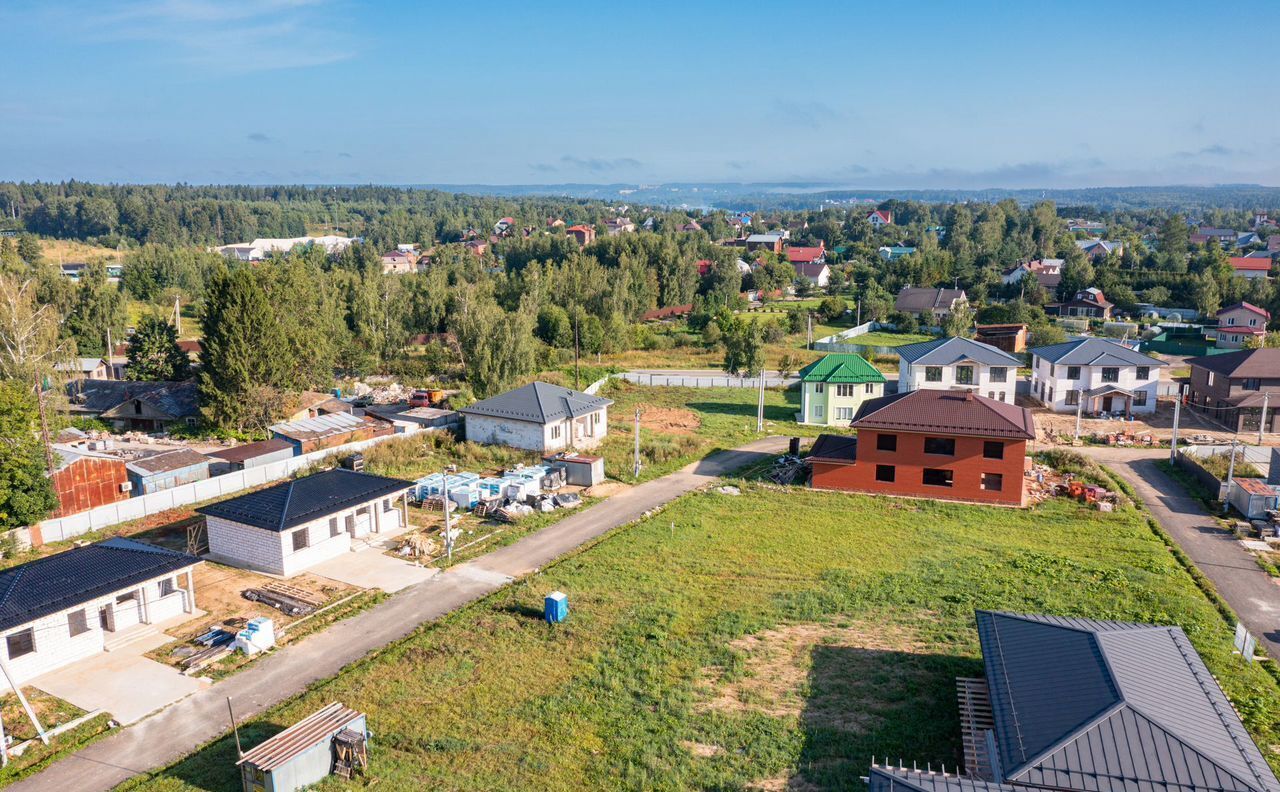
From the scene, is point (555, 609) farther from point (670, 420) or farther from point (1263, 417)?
point (1263, 417)

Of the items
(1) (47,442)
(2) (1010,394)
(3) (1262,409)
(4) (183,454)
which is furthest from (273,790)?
(3) (1262,409)

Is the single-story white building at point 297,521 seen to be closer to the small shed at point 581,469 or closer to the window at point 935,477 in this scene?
the small shed at point 581,469

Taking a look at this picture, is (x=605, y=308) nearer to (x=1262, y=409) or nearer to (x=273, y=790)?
(x=1262, y=409)

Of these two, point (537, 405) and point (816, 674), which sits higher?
point (537, 405)

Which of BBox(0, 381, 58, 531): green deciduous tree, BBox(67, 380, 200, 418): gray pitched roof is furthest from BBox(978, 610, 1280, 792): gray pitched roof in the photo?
BBox(67, 380, 200, 418): gray pitched roof

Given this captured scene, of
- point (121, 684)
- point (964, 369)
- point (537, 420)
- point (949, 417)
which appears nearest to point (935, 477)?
point (949, 417)

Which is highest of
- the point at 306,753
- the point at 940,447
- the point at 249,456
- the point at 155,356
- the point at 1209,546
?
the point at 155,356

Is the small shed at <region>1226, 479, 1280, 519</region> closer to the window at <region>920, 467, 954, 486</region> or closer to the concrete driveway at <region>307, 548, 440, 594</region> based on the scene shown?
the window at <region>920, 467, 954, 486</region>
